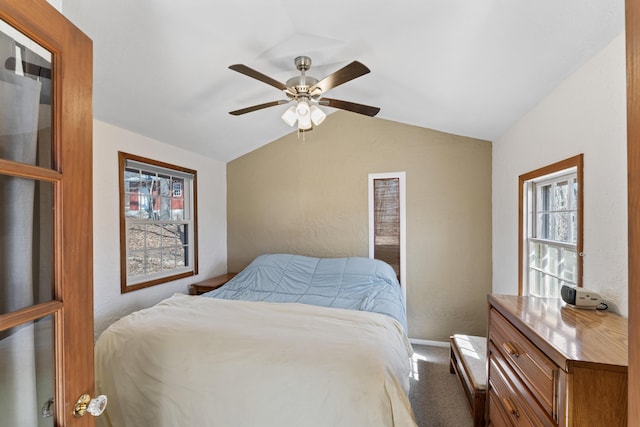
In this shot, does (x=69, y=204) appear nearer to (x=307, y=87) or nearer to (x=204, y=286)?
(x=307, y=87)

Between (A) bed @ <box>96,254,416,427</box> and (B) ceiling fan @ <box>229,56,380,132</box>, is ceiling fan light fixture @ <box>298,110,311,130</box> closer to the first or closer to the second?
(B) ceiling fan @ <box>229,56,380,132</box>

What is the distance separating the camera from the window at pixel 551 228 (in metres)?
1.78

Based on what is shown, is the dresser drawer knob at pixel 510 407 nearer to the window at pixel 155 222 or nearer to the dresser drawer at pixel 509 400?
the dresser drawer at pixel 509 400

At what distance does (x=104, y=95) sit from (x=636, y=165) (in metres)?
2.92

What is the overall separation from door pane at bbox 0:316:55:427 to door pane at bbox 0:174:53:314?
0.25ft

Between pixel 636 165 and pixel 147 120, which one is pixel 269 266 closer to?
pixel 147 120

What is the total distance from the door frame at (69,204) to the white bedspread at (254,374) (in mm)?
722

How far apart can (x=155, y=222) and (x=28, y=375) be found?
2557mm

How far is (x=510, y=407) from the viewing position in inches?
54.7

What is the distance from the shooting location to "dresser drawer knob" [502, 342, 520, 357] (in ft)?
4.39

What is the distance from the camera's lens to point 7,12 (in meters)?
0.66

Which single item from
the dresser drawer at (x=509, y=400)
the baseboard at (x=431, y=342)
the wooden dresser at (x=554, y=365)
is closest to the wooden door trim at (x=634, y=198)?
the wooden dresser at (x=554, y=365)

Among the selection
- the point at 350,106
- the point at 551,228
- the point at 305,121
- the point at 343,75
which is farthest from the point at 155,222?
the point at 551,228

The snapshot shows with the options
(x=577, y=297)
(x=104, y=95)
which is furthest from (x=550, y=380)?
(x=104, y=95)
